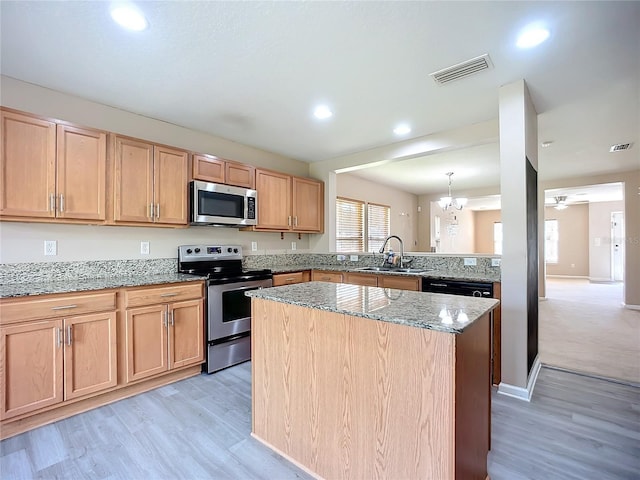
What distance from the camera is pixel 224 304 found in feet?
9.75

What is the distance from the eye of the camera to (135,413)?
85.7 inches

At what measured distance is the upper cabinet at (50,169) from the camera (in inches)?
82.9

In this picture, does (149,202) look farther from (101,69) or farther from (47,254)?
(101,69)

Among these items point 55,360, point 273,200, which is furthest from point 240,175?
point 55,360

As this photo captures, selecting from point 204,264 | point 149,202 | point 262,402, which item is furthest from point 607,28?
point 204,264

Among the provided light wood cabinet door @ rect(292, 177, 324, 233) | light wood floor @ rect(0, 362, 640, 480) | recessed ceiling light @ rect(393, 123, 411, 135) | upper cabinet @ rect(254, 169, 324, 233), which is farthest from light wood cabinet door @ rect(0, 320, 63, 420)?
recessed ceiling light @ rect(393, 123, 411, 135)

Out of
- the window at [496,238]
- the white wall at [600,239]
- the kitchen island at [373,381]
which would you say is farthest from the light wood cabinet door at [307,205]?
the white wall at [600,239]

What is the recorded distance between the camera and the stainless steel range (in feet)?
9.44

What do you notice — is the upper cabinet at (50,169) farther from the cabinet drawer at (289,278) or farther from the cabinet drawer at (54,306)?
the cabinet drawer at (289,278)

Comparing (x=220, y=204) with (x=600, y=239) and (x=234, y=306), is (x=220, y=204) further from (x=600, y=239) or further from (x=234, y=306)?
(x=600, y=239)

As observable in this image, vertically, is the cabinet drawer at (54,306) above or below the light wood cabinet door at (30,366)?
above

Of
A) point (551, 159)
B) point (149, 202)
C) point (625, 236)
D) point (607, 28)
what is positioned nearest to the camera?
point (607, 28)

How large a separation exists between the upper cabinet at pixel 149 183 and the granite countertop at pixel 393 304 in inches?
64.4

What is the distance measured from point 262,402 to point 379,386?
851mm
